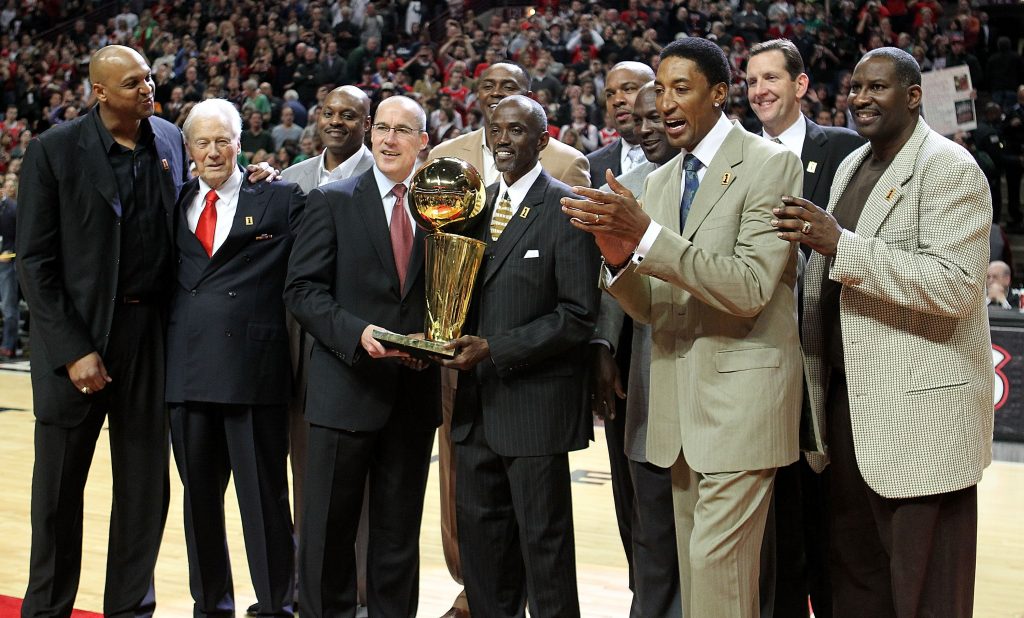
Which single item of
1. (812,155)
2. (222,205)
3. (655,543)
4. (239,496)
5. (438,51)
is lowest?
(655,543)

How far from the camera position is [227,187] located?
3520 mm

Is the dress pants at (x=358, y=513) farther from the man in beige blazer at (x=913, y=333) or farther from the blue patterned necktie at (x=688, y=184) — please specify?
the man in beige blazer at (x=913, y=333)

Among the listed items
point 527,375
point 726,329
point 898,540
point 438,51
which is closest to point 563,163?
point 527,375

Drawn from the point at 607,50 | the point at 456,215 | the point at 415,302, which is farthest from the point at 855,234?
the point at 607,50

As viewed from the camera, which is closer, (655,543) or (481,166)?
(655,543)

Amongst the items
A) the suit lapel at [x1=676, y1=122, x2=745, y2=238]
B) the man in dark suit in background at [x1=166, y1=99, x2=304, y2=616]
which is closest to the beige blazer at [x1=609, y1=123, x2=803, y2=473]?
the suit lapel at [x1=676, y1=122, x2=745, y2=238]

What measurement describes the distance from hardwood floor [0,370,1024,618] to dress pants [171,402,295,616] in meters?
0.44

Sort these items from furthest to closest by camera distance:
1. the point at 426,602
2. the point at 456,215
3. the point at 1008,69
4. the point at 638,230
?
the point at 1008,69
the point at 426,602
the point at 456,215
the point at 638,230

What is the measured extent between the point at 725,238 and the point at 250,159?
10360 mm

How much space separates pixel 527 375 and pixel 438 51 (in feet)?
41.6

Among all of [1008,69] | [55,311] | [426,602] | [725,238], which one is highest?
[1008,69]

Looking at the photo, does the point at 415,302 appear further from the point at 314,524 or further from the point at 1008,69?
the point at 1008,69

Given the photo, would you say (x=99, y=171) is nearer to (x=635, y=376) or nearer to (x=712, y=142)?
(x=635, y=376)

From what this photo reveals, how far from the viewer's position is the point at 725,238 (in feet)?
8.94
